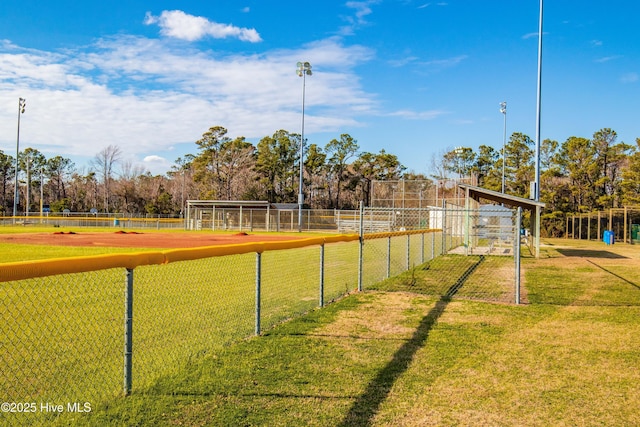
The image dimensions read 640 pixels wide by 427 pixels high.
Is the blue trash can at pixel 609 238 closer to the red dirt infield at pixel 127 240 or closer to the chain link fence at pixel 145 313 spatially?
the red dirt infield at pixel 127 240

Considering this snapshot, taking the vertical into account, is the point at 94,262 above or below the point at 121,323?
above

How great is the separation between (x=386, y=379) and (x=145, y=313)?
438 centimetres

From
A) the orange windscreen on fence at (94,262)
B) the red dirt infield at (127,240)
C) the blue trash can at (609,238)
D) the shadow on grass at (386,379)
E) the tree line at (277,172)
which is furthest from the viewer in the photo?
the tree line at (277,172)

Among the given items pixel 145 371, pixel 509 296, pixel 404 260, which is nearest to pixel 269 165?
pixel 404 260

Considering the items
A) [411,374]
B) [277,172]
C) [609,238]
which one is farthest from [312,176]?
[411,374]

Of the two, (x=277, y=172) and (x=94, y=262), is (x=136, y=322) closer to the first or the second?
(x=94, y=262)

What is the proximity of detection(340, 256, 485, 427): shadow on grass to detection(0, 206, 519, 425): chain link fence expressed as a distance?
1881 mm

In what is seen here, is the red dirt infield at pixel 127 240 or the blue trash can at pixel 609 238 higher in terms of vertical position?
the blue trash can at pixel 609 238

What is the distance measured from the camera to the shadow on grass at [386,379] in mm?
3973

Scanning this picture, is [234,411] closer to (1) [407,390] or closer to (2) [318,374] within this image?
(2) [318,374]

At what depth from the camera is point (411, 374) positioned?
5.01 m

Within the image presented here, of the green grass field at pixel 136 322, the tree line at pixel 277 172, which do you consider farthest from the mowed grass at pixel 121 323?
the tree line at pixel 277 172

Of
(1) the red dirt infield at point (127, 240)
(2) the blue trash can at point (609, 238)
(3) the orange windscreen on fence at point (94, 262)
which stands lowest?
(1) the red dirt infield at point (127, 240)

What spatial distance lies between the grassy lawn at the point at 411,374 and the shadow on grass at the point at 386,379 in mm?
13
